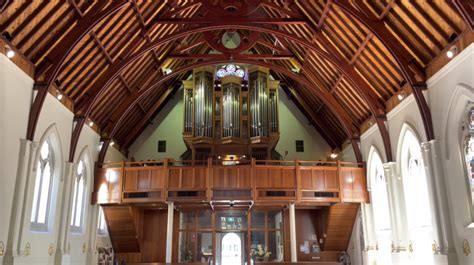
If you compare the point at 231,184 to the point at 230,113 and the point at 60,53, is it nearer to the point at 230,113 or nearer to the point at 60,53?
the point at 230,113

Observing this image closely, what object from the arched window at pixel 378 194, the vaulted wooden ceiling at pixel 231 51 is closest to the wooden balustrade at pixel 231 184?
the arched window at pixel 378 194

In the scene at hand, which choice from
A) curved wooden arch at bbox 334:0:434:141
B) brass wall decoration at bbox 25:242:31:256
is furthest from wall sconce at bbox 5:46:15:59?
curved wooden arch at bbox 334:0:434:141

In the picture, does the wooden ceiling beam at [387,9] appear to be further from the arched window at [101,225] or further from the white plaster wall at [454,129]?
the arched window at [101,225]

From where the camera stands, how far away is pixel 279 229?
55.9 feet

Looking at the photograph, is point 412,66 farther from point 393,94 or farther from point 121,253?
point 121,253

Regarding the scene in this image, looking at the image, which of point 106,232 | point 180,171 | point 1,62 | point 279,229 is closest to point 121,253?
point 106,232

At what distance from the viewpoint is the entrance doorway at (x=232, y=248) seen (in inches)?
676

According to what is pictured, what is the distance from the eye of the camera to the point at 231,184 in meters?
14.0

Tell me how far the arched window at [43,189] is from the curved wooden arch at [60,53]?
131 cm

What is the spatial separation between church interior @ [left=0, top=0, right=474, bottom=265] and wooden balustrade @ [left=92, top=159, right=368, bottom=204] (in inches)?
2.0

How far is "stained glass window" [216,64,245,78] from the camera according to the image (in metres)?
18.4

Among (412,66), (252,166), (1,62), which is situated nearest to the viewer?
(1,62)

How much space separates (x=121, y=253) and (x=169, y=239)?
4388 mm

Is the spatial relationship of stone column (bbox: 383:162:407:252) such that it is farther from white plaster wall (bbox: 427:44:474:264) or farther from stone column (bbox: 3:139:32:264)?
stone column (bbox: 3:139:32:264)
